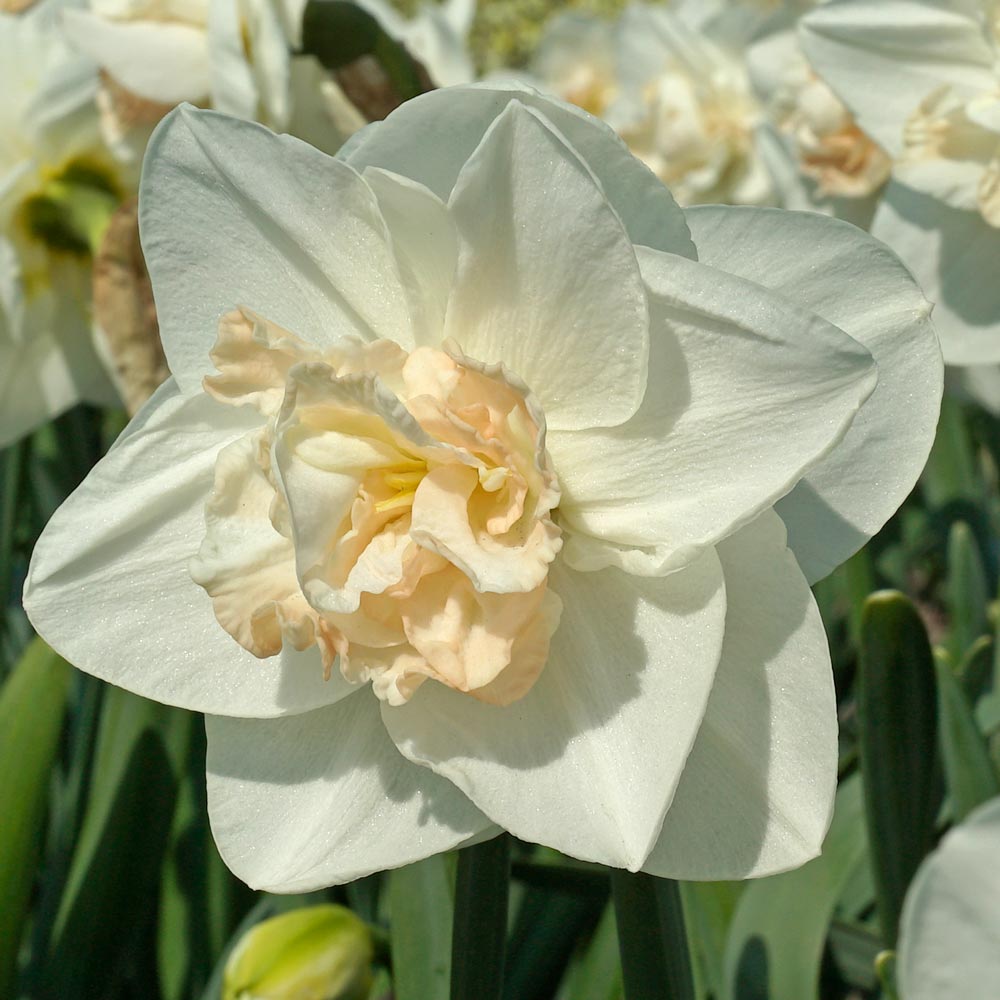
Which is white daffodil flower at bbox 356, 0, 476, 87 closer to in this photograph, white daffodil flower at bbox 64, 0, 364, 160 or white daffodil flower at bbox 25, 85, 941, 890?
white daffodil flower at bbox 64, 0, 364, 160

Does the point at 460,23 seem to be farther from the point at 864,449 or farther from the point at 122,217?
the point at 864,449

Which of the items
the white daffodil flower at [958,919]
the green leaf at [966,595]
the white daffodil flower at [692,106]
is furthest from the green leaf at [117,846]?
the white daffodil flower at [692,106]

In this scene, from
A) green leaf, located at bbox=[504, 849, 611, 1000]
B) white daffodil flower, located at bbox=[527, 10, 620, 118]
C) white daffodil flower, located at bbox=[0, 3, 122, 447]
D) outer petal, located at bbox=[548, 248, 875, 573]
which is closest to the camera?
outer petal, located at bbox=[548, 248, 875, 573]

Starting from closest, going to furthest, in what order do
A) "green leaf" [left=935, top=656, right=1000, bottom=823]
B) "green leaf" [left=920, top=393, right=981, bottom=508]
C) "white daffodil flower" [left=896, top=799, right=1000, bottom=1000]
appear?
"white daffodil flower" [left=896, top=799, right=1000, bottom=1000] < "green leaf" [left=935, top=656, right=1000, bottom=823] < "green leaf" [left=920, top=393, right=981, bottom=508]

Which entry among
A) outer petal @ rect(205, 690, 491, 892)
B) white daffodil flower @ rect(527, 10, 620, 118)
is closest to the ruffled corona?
outer petal @ rect(205, 690, 491, 892)

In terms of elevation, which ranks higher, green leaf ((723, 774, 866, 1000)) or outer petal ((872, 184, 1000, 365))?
outer petal ((872, 184, 1000, 365))

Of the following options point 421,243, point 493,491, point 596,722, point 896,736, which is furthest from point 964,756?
point 421,243

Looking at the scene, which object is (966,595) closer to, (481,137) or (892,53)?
(892,53)

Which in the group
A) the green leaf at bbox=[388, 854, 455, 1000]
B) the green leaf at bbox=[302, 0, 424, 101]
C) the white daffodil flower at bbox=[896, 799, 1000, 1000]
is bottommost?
the green leaf at bbox=[388, 854, 455, 1000]
